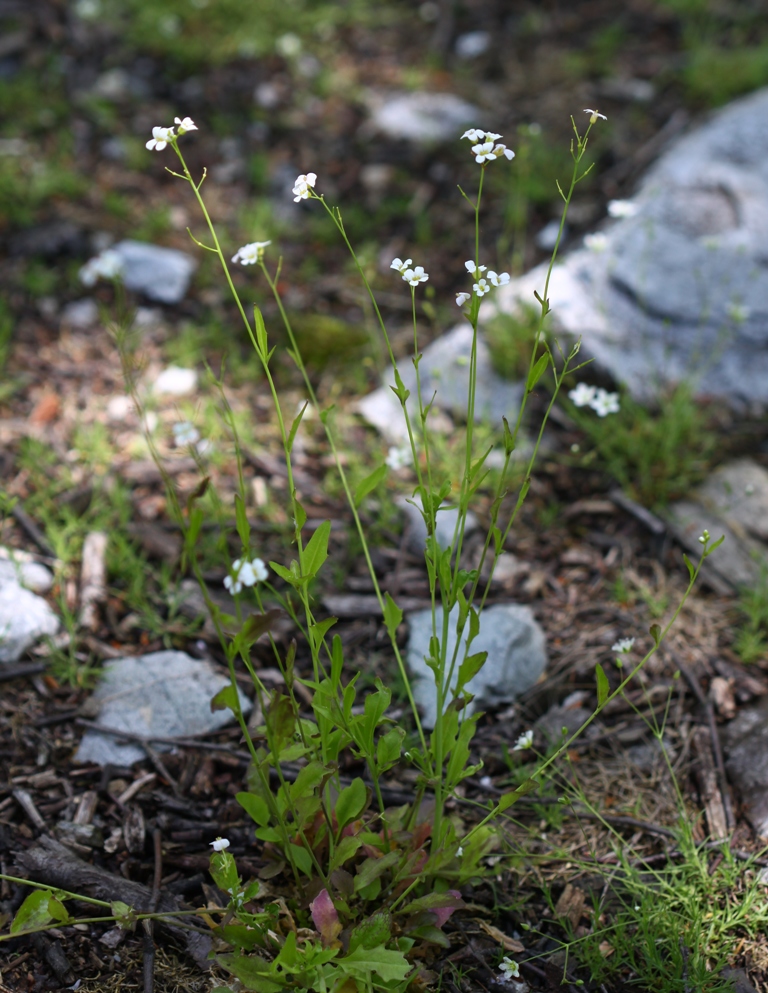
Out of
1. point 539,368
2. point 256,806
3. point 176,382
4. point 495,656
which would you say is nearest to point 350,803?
point 256,806

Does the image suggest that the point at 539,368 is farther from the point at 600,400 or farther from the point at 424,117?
the point at 424,117

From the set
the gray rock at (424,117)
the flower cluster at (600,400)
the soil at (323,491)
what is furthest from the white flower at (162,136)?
the gray rock at (424,117)

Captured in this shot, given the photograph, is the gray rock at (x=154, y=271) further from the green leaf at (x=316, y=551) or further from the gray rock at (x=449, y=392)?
the green leaf at (x=316, y=551)

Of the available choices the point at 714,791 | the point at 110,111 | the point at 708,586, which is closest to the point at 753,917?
the point at 714,791

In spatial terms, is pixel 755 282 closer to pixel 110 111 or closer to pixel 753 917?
pixel 753 917

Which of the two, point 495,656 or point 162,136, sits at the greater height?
point 162,136
